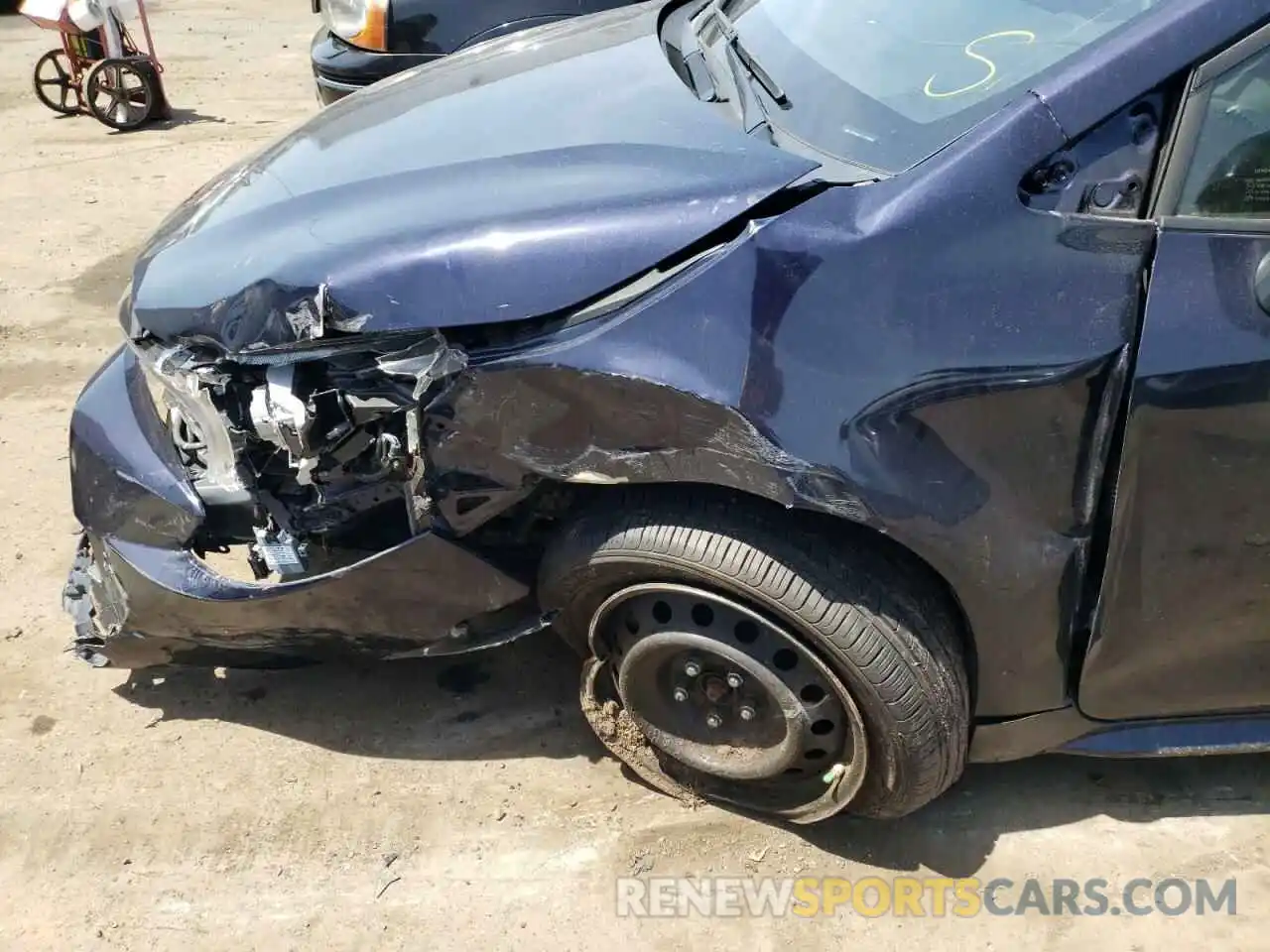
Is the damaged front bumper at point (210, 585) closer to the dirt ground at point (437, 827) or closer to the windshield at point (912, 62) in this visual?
the dirt ground at point (437, 827)

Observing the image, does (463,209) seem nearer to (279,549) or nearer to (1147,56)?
(279,549)

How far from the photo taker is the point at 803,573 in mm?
1872

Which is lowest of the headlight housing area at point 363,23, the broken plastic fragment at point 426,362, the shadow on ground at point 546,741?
the shadow on ground at point 546,741

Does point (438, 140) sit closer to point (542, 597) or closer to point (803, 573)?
point (542, 597)

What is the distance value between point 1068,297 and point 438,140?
50.5 inches

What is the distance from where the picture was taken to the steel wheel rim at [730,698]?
2.00 metres

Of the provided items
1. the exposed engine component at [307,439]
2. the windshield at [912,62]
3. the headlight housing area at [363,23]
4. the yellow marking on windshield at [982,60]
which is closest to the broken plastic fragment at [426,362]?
the exposed engine component at [307,439]

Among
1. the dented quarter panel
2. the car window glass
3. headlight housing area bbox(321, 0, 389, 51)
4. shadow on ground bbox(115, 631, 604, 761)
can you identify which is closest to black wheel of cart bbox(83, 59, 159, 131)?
headlight housing area bbox(321, 0, 389, 51)

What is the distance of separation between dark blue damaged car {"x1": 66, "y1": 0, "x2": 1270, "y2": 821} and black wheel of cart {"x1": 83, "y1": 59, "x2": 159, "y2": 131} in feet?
18.5

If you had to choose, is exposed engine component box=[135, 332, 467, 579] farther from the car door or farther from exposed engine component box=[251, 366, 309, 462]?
the car door

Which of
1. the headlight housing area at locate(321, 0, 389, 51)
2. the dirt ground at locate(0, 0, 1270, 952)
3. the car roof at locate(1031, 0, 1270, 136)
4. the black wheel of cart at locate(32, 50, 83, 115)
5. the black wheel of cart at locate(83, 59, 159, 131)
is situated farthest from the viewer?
the black wheel of cart at locate(32, 50, 83, 115)

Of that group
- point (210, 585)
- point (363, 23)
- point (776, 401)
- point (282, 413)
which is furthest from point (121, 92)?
point (776, 401)

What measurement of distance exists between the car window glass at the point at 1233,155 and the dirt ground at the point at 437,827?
1279 mm

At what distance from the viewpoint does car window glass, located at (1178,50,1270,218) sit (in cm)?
166
